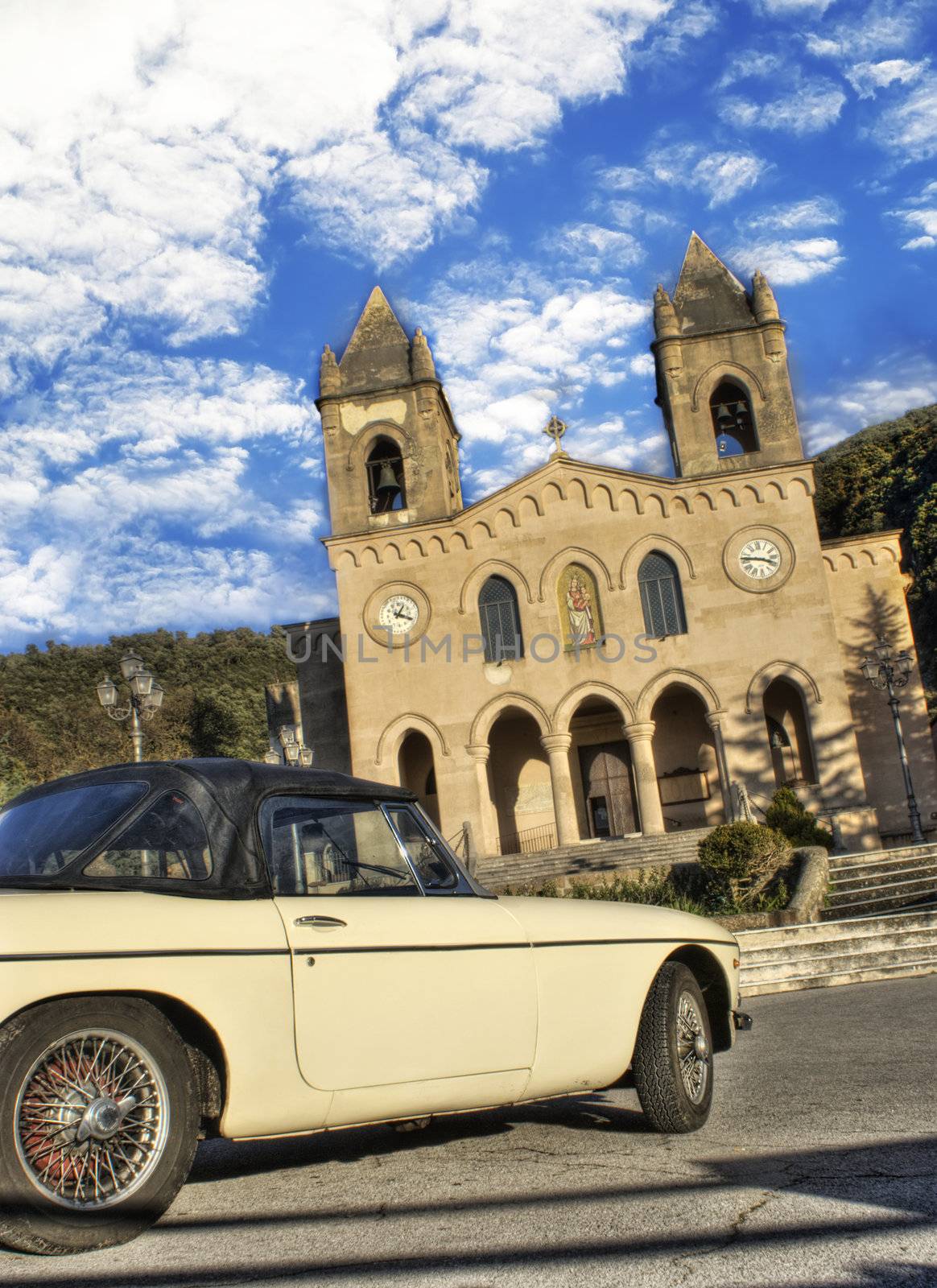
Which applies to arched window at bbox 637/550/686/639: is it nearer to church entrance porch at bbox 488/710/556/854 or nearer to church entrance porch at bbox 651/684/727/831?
church entrance porch at bbox 651/684/727/831

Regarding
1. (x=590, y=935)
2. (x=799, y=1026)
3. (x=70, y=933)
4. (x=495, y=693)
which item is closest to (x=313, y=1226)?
(x=70, y=933)

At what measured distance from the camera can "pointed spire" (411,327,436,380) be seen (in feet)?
97.1

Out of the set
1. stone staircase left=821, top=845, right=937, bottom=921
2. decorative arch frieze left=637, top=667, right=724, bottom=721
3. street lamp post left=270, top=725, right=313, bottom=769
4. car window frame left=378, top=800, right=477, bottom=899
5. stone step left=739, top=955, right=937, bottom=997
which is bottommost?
stone step left=739, top=955, right=937, bottom=997

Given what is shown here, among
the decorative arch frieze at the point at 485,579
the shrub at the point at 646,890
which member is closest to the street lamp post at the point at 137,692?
the shrub at the point at 646,890

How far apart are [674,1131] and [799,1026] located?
4.26 metres

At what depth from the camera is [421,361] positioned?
2978 centimetres

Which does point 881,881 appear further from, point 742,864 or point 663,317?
point 663,317

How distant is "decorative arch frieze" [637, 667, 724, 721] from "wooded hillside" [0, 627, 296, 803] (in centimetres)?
2617

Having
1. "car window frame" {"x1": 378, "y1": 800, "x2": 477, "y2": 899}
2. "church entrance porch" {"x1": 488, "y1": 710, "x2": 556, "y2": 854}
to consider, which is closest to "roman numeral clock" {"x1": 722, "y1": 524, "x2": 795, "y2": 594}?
"church entrance porch" {"x1": 488, "y1": 710, "x2": 556, "y2": 854}

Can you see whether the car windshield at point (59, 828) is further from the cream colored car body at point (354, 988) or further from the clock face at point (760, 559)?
the clock face at point (760, 559)

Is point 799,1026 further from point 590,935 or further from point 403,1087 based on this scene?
point 403,1087

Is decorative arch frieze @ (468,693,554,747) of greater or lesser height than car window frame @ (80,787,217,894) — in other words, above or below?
above

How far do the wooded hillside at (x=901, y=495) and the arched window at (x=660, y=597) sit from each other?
1188cm

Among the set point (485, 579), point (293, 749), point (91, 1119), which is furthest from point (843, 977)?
point (485, 579)
